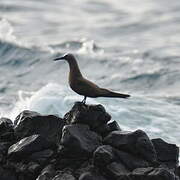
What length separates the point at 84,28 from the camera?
68812mm

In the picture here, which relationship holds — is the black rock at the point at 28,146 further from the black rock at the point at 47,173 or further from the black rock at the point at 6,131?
the black rock at the point at 6,131

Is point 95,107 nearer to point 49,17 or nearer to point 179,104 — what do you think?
point 179,104

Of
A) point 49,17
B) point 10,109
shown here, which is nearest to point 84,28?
point 49,17

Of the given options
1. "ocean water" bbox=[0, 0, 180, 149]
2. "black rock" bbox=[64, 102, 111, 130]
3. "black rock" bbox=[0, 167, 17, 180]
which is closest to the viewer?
"black rock" bbox=[0, 167, 17, 180]

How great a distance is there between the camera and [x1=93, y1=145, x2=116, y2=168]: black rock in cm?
2314

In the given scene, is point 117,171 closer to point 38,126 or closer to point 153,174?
point 153,174

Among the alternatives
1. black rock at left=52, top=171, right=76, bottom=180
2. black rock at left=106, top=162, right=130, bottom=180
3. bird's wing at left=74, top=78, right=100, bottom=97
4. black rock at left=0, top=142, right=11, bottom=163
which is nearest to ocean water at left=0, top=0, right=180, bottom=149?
bird's wing at left=74, top=78, right=100, bottom=97

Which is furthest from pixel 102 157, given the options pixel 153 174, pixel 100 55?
pixel 100 55

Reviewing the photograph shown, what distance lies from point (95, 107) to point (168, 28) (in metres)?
44.2

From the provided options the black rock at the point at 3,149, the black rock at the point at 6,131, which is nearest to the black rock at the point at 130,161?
the black rock at the point at 3,149

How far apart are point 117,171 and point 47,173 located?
193 cm

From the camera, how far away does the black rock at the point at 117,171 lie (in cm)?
2291

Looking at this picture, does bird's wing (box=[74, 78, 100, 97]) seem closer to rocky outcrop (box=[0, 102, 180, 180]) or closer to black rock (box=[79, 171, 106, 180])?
rocky outcrop (box=[0, 102, 180, 180])

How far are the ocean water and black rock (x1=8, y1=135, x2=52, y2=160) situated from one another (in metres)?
17.8
